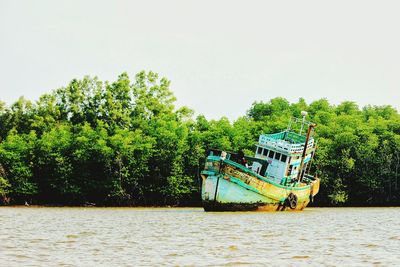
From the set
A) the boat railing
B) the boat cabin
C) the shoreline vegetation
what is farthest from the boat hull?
the shoreline vegetation

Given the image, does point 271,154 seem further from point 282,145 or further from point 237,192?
point 237,192

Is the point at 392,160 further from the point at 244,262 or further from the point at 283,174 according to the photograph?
the point at 244,262

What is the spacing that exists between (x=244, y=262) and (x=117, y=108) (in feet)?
193

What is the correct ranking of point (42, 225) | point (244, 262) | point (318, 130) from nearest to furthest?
point (244, 262) < point (42, 225) < point (318, 130)

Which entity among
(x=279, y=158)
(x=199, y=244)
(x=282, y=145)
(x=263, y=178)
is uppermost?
(x=282, y=145)

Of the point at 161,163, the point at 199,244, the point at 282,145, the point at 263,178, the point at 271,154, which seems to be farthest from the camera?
the point at 161,163

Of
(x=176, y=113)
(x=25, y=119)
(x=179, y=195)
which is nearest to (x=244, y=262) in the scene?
(x=179, y=195)

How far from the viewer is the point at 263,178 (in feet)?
143

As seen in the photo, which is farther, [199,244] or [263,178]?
[263,178]

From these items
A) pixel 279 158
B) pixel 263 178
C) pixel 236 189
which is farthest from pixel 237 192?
pixel 279 158

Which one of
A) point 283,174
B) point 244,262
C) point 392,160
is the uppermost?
point 392,160

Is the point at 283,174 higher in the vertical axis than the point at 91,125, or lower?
lower

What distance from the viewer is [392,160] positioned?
65.6 m

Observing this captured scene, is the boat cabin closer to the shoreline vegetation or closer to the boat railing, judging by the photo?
the boat railing
